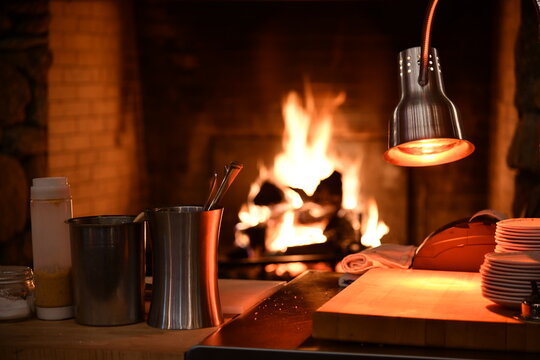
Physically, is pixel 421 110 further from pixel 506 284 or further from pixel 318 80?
pixel 318 80

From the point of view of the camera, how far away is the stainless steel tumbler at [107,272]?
5.41 feet

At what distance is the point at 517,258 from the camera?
1.57 metres

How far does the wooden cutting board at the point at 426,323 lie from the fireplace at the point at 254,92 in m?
2.75

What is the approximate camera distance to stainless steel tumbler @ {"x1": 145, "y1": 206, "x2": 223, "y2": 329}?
5.27 feet

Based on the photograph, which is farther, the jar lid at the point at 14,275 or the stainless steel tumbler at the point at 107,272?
the jar lid at the point at 14,275

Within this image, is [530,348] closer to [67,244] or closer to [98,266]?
[98,266]

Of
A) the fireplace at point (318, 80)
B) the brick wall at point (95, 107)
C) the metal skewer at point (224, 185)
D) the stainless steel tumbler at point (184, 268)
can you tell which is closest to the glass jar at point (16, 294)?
the stainless steel tumbler at point (184, 268)

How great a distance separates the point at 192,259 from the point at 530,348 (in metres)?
0.59

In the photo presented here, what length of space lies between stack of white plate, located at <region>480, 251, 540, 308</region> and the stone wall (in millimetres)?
2329

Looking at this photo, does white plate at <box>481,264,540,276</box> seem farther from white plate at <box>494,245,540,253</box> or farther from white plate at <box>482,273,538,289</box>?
white plate at <box>494,245,540,253</box>

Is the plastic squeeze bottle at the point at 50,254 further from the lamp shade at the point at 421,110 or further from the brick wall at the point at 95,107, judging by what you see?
the brick wall at the point at 95,107

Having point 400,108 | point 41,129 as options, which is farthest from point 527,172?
point 400,108

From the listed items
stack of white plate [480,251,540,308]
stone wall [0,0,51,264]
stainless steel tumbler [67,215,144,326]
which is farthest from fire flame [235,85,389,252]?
stack of white plate [480,251,540,308]

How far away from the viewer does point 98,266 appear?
1.65 m
